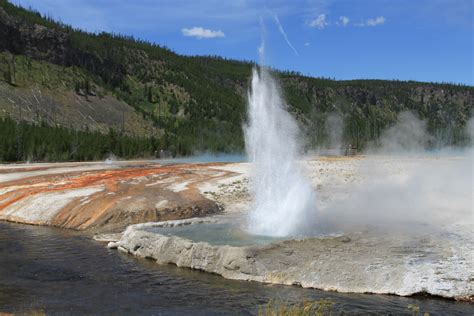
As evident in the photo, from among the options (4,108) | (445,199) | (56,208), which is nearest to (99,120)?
(4,108)

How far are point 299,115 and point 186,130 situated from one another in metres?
55.3

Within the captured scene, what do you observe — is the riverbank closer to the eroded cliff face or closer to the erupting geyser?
the eroded cliff face

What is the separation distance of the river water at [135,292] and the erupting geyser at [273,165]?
5284mm

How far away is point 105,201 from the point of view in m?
26.7

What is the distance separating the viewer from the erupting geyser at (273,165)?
20.1m

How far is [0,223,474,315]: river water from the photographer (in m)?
12.1

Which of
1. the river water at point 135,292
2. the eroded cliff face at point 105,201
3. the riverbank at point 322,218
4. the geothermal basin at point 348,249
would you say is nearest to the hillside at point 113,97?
the eroded cliff face at point 105,201

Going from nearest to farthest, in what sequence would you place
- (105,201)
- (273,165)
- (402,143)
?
(273,165)
(105,201)
(402,143)

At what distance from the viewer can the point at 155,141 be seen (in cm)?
10012

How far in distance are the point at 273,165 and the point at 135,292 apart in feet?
28.5

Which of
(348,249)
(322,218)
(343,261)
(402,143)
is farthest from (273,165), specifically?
(402,143)

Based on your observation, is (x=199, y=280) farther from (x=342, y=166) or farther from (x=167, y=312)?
(x=342, y=166)

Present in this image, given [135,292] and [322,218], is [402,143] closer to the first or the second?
[322,218]

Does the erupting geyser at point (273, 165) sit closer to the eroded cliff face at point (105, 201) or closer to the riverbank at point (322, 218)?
the riverbank at point (322, 218)
